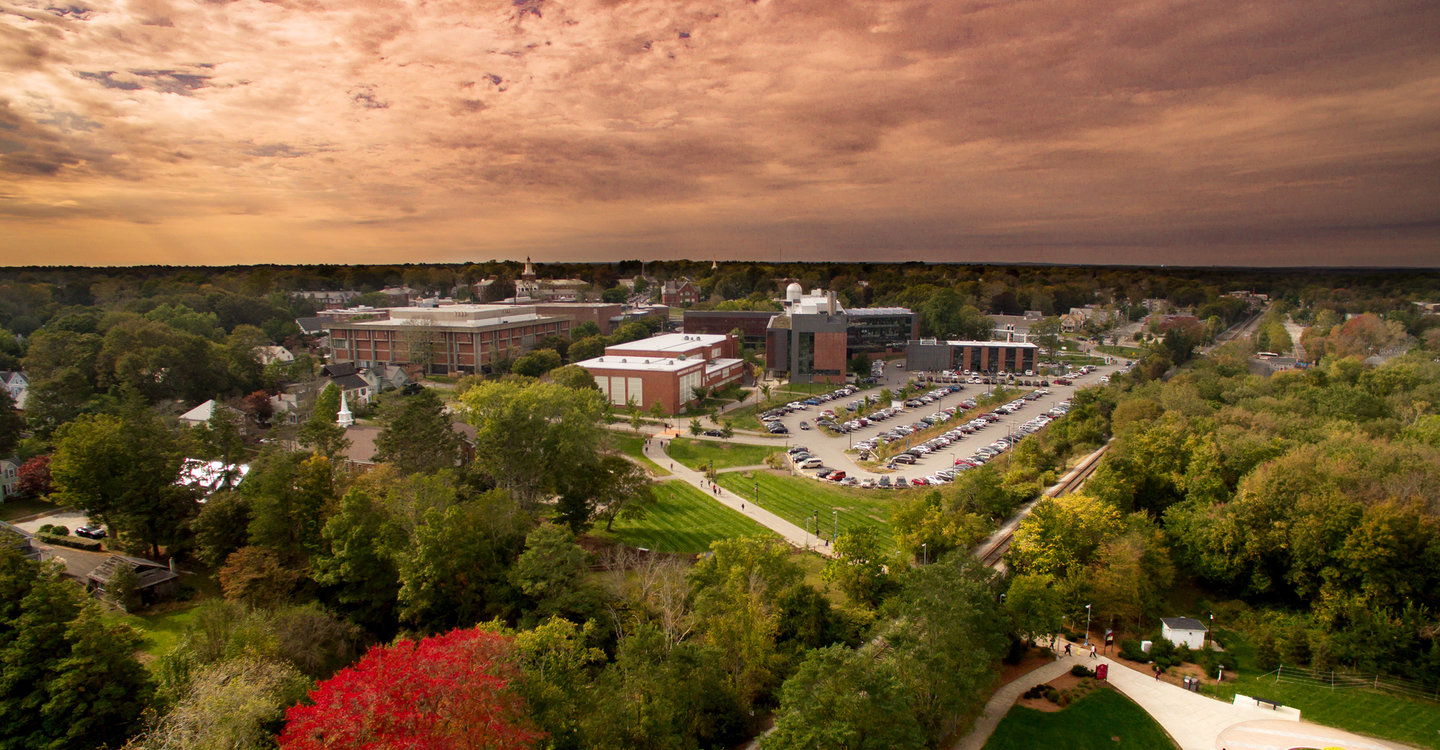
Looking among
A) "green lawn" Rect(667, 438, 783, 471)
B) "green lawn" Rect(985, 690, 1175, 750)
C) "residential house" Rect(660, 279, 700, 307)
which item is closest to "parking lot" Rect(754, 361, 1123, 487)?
"green lawn" Rect(667, 438, 783, 471)

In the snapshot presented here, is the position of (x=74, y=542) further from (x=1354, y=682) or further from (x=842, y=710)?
(x=1354, y=682)

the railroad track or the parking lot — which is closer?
the railroad track

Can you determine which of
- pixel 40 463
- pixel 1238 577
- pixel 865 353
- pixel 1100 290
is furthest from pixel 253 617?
pixel 1100 290

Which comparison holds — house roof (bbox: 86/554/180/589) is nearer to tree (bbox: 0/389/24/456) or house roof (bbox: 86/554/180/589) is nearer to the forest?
the forest

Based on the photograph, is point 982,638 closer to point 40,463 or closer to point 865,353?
point 40,463

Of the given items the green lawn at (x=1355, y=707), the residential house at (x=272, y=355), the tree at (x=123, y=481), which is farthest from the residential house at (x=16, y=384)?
the green lawn at (x=1355, y=707)

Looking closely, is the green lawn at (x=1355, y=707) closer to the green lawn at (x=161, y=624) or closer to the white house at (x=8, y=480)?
the green lawn at (x=161, y=624)
